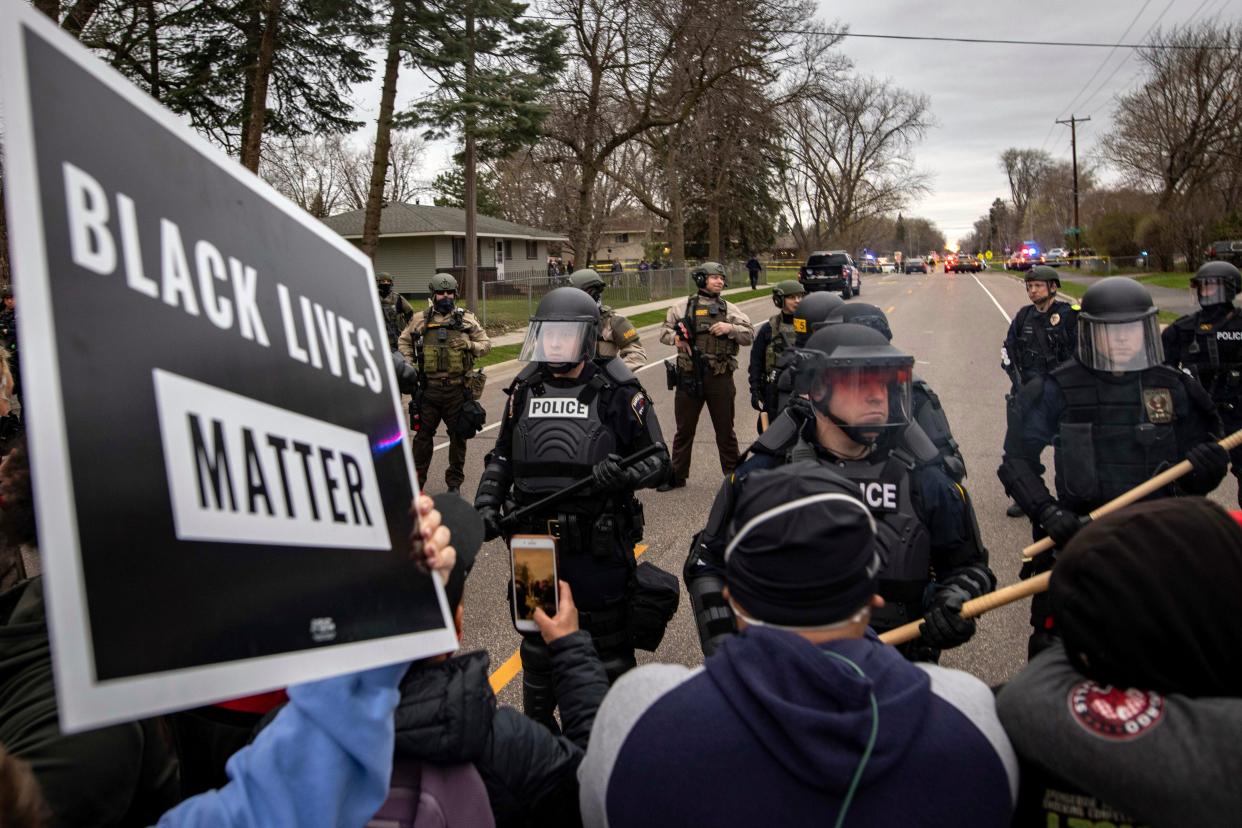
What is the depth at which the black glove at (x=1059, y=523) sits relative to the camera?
3.59 metres

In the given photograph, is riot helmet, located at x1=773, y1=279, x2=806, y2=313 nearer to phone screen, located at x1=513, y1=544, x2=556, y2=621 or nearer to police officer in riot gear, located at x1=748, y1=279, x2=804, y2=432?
police officer in riot gear, located at x1=748, y1=279, x2=804, y2=432

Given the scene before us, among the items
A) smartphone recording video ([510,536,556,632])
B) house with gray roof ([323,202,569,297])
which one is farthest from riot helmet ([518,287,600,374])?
house with gray roof ([323,202,569,297])

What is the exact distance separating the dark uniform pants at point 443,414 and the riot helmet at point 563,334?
13.7ft

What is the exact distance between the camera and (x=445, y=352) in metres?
8.06

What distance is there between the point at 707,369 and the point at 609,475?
4682 millimetres

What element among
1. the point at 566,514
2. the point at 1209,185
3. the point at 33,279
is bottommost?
the point at 566,514

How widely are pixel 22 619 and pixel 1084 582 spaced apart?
191cm

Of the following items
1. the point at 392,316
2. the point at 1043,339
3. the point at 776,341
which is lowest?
the point at 1043,339

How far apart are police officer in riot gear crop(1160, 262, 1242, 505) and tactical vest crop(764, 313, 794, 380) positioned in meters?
2.76

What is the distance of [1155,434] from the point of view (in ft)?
12.6

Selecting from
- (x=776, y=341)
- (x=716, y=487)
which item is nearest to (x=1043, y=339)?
(x=776, y=341)

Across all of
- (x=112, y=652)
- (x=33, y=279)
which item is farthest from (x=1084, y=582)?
(x=33, y=279)

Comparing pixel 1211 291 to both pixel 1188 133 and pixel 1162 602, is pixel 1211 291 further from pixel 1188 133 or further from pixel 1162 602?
pixel 1188 133

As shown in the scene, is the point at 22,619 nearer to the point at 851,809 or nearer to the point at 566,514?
the point at 851,809
